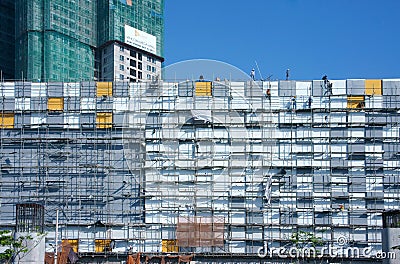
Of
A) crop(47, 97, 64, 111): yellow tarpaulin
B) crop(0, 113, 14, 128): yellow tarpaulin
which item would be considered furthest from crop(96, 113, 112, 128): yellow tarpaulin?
crop(0, 113, 14, 128): yellow tarpaulin

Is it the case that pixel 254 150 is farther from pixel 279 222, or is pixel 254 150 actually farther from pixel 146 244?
pixel 146 244

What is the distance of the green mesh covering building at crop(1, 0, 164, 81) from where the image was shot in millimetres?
77750

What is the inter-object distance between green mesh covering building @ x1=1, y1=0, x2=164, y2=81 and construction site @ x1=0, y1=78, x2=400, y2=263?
33047mm

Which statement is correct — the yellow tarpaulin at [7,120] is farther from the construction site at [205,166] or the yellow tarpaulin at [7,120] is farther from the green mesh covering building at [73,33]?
the green mesh covering building at [73,33]

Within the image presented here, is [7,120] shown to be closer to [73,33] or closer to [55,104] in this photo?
[55,104]

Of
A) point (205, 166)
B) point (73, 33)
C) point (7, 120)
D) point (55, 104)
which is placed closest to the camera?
point (205, 166)

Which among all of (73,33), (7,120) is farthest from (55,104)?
(73,33)

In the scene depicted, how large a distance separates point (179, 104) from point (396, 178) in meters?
13.7

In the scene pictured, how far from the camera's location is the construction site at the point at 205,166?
138 feet

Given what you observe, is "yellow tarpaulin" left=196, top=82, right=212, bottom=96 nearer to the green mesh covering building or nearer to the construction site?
the construction site

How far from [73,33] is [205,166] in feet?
146

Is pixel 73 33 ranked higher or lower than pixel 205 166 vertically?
higher

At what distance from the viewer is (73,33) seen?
82.6 m

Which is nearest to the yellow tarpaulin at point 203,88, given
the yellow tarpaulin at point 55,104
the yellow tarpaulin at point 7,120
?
the yellow tarpaulin at point 55,104
